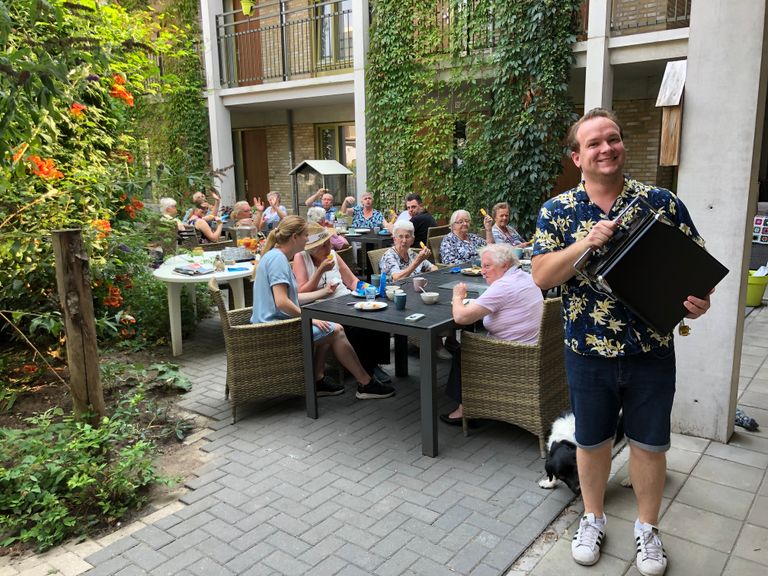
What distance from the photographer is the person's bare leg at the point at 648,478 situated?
7.76 ft

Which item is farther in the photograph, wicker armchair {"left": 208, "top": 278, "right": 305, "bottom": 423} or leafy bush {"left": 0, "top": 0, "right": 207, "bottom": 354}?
wicker armchair {"left": 208, "top": 278, "right": 305, "bottom": 423}

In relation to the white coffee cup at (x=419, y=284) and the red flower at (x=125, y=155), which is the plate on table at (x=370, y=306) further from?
the red flower at (x=125, y=155)

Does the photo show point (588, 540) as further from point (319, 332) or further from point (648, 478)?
point (319, 332)

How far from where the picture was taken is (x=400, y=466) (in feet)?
11.3

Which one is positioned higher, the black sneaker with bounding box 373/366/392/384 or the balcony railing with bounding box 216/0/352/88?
the balcony railing with bounding box 216/0/352/88

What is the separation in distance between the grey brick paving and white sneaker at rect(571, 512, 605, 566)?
0.24m

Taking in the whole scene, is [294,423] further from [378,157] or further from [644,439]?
[378,157]

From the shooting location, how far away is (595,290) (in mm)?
2217

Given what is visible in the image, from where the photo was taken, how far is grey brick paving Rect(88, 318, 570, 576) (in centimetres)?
261

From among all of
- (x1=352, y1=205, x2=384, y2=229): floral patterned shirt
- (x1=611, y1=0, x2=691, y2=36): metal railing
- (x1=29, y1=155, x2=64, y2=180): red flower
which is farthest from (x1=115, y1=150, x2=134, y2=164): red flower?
(x1=611, y1=0, x2=691, y2=36): metal railing

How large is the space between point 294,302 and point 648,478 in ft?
8.76

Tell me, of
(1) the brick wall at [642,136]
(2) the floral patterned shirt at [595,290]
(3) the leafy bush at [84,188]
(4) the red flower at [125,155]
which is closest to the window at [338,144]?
(1) the brick wall at [642,136]

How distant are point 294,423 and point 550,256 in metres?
2.49

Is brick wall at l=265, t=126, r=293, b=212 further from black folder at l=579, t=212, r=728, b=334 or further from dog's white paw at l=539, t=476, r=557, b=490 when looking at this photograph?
black folder at l=579, t=212, r=728, b=334
